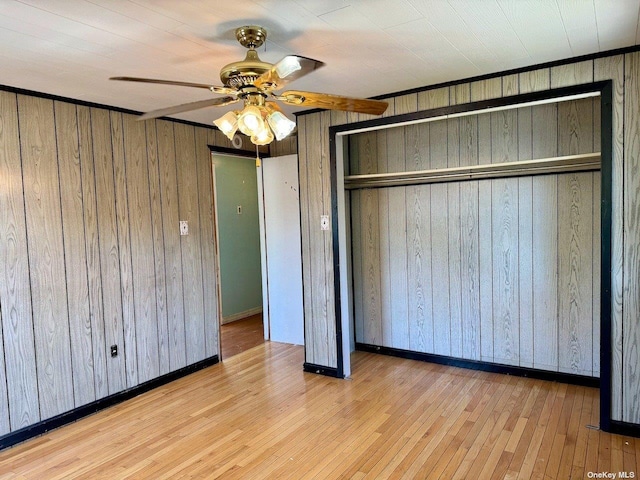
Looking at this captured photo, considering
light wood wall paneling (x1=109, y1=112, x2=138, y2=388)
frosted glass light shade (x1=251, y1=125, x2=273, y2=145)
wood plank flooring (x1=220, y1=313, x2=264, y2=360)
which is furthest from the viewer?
wood plank flooring (x1=220, y1=313, x2=264, y2=360)

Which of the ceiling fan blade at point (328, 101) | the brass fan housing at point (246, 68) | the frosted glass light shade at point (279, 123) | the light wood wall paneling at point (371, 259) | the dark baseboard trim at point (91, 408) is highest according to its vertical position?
the brass fan housing at point (246, 68)

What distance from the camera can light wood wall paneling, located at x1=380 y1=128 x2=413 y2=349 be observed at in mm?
4199

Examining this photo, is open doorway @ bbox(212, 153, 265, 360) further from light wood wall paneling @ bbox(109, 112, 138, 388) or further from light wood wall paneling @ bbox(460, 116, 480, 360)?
A: light wood wall paneling @ bbox(460, 116, 480, 360)

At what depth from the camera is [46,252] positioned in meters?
3.09

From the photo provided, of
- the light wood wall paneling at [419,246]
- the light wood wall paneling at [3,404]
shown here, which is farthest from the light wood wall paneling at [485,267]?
the light wood wall paneling at [3,404]

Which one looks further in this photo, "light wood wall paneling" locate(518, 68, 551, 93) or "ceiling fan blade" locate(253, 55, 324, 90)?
"light wood wall paneling" locate(518, 68, 551, 93)

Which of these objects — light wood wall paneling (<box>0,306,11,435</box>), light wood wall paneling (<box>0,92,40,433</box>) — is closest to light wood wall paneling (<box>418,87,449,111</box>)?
light wood wall paneling (<box>0,92,40,433</box>)

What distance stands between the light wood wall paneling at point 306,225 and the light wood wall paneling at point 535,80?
1702 mm

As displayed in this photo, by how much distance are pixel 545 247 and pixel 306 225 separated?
2.01 metres

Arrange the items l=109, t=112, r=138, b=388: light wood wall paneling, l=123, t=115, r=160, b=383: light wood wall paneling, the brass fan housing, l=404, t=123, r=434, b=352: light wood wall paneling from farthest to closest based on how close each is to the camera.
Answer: l=404, t=123, r=434, b=352: light wood wall paneling, l=123, t=115, r=160, b=383: light wood wall paneling, l=109, t=112, r=138, b=388: light wood wall paneling, the brass fan housing

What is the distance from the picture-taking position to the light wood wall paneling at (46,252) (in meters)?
3.00

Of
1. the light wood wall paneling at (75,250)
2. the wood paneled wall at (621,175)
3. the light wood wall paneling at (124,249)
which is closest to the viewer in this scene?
the wood paneled wall at (621,175)

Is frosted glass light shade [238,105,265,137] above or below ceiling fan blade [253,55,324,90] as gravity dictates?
below

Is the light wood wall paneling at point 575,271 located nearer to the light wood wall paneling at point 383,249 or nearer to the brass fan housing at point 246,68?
the light wood wall paneling at point 383,249
